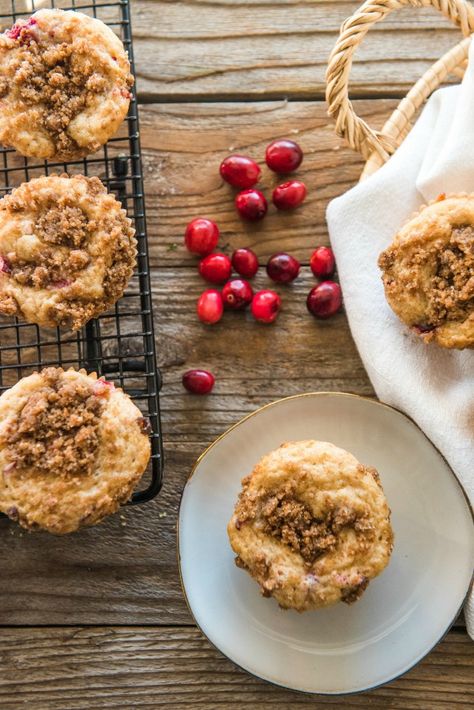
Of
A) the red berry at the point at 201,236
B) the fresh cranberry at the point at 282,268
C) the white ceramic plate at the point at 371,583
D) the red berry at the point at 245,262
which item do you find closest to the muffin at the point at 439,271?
the white ceramic plate at the point at 371,583

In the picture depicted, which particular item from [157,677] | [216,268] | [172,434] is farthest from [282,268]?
[157,677]

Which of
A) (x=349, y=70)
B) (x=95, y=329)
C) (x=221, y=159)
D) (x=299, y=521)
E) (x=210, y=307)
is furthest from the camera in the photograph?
(x=221, y=159)

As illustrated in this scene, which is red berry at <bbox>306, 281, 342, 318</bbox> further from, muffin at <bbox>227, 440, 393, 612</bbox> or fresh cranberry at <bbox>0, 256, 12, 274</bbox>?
fresh cranberry at <bbox>0, 256, 12, 274</bbox>

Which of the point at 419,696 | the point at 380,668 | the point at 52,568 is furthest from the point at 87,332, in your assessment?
the point at 419,696

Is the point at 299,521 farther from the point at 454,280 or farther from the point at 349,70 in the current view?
the point at 349,70

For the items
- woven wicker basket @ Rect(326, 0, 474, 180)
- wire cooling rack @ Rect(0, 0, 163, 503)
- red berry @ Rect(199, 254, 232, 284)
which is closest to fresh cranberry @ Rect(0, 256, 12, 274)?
wire cooling rack @ Rect(0, 0, 163, 503)

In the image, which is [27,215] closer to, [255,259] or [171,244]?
[171,244]
